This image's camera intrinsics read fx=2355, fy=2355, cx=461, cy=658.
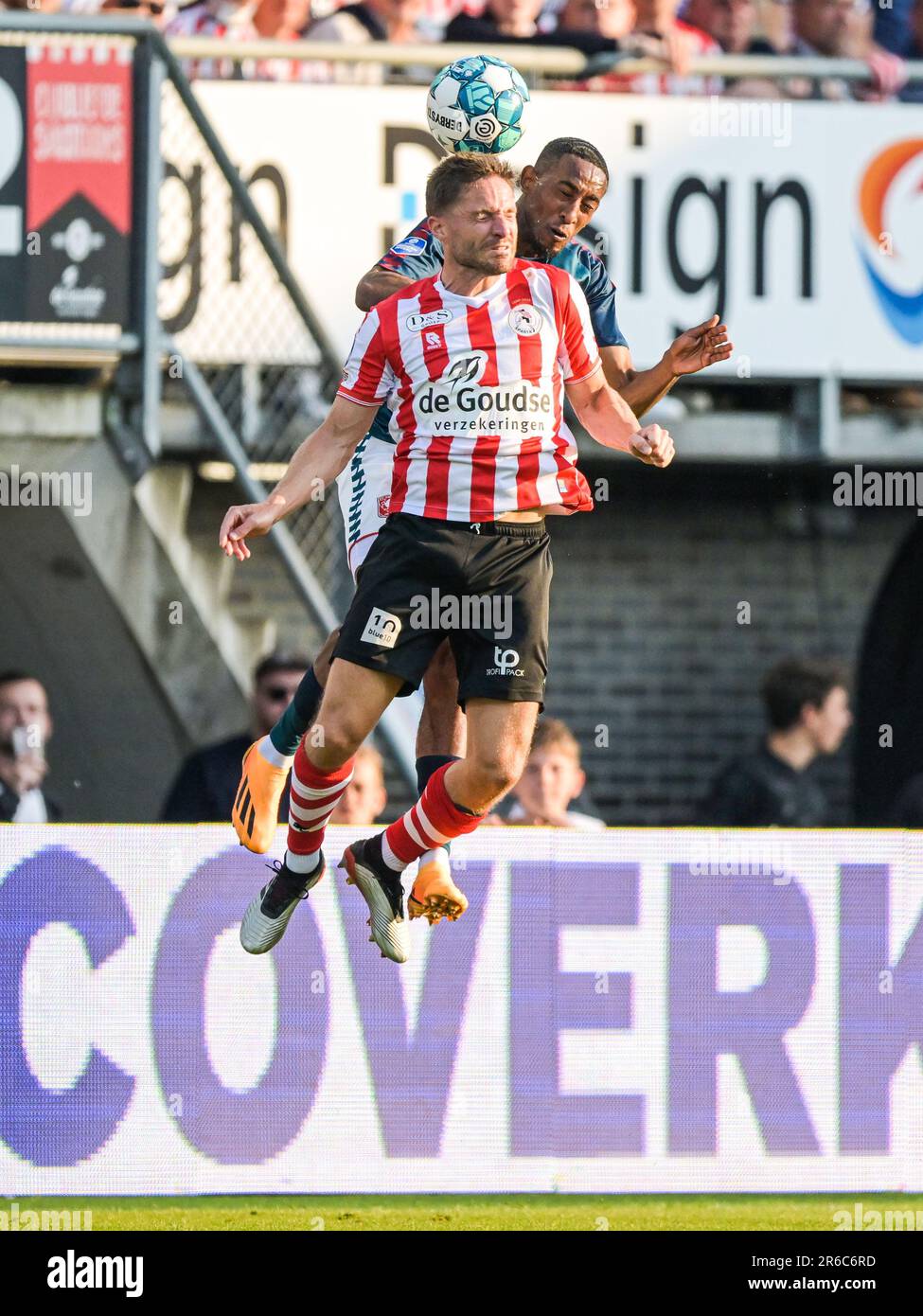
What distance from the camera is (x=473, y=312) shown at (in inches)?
279

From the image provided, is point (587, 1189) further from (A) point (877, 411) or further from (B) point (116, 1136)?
(A) point (877, 411)

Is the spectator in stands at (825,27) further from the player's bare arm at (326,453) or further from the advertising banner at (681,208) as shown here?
the player's bare arm at (326,453)

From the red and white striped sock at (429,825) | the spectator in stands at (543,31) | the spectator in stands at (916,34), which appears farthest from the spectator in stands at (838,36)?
the red and white striped sock at (429,825)

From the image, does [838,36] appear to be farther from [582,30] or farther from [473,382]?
[473,382]

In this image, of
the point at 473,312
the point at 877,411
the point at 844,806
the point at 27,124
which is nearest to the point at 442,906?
the point at 473,312

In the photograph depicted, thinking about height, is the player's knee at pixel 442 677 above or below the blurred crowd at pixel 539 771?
above

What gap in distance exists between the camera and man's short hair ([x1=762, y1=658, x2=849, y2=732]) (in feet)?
36.3

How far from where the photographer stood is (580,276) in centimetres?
770

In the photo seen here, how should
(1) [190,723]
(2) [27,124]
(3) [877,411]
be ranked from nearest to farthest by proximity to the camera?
1. (2) [27,124]
2. (1) [190,723]
3. (3) [877,411]

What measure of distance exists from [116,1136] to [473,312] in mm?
3671

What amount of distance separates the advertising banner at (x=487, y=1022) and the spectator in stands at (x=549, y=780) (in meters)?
0.70

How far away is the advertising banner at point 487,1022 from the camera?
29.5 ft

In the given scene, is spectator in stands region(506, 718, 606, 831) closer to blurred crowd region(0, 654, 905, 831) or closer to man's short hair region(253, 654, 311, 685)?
blurred crowd region(0, 654, 905, 831)

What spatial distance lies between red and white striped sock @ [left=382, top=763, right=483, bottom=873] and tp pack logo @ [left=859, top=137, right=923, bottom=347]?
586 centimetres
